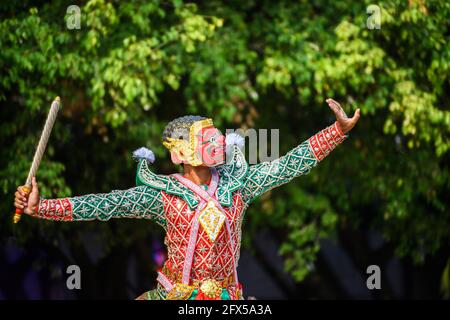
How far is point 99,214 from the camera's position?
7359 millimetres

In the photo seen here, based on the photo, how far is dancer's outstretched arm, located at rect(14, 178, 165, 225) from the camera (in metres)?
7.22

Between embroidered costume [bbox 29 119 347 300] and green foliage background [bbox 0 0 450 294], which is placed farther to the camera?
green foliage background [bbox 0 0 450 294]

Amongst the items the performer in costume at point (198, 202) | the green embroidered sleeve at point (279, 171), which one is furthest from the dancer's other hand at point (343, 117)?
the green embroidered sleeve at point (279, 171)

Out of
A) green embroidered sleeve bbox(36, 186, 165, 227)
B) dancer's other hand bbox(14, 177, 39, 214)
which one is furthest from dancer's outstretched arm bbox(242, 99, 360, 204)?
dancer's other hand bbox(14, 177, 39, 214)

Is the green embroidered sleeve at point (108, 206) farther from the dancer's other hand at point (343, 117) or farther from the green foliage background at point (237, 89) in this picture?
the green foliage background at point (237, 89)

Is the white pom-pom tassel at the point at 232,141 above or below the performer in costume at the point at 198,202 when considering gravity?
above

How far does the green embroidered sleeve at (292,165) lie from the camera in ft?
24.5

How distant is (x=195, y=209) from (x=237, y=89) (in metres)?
3.31

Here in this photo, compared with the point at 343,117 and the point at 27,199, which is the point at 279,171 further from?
the point at 27,199

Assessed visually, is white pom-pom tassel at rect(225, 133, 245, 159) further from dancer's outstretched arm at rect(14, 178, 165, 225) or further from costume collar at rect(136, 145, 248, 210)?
dancer's outstretched arm at rect(14, 178, 165, 225)

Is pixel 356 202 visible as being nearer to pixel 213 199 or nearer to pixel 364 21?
pixel 364 21

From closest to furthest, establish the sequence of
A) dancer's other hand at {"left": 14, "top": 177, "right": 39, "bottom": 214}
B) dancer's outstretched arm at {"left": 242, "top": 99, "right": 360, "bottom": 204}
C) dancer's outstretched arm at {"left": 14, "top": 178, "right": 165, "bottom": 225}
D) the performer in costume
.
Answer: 1. dancer's other hand at {"left": 14, "top": 177, "right": 39, "bottom": 214}
2. dancer's outstretched arm at {"left": 14, "top": 178, "right": 165, "bottom": 225}
3. the performer in costume
4. dancer's outstretched arm at {"left": 242, "top": 99, "right": 360, "bottom": 204}

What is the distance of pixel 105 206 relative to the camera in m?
7.36

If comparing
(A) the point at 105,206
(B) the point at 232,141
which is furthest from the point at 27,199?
(B) the point at 232,141
